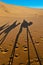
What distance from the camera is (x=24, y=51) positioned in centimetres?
773

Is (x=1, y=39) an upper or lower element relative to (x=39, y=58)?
upper

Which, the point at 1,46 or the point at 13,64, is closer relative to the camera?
the point at 13,64

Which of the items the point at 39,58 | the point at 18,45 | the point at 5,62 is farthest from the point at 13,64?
the point at 18,45

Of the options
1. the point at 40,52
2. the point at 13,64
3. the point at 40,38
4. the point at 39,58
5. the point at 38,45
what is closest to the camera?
the point at 13,64

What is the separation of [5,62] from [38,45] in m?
2.51

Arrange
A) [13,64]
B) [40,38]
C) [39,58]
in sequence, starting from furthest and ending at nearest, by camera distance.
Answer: [40,38] < [39,58] < [13,64]

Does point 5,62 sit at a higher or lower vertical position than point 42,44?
lower

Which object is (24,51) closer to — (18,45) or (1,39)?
(18,45)

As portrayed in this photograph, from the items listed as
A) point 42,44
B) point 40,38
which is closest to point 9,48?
point 42,44

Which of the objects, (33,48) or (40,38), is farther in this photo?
(40,38)

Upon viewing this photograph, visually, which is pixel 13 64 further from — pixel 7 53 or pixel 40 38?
pixel 40 38

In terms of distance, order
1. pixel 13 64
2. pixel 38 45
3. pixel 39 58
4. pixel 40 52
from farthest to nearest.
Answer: pixel 38 45
pixel 40 52
pixel 39 58
pixel 13 64

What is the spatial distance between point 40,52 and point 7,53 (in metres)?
1.42

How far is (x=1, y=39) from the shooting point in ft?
33.7
